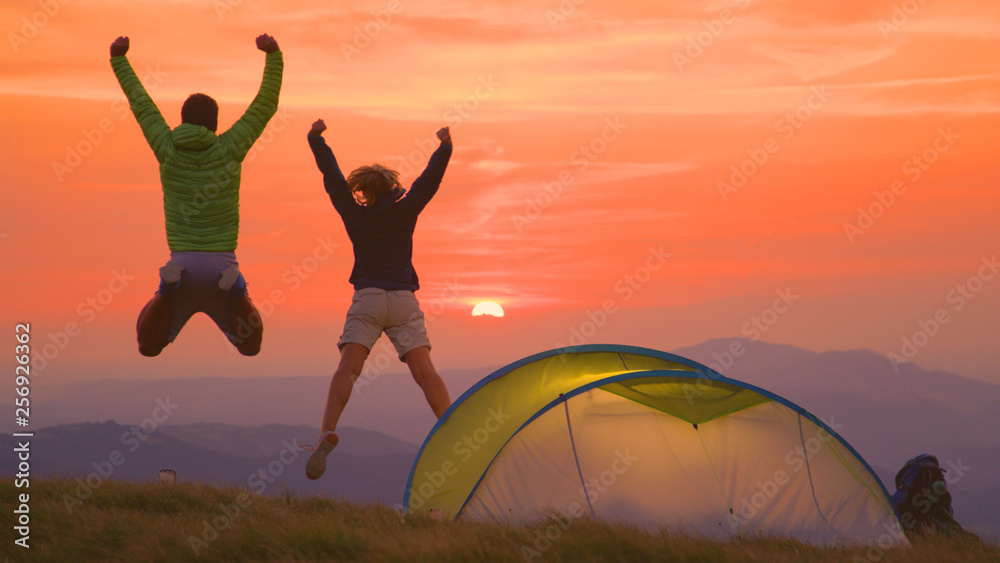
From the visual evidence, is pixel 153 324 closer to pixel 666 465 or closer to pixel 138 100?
pixel 138 100

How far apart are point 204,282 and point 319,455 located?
2.05 metres

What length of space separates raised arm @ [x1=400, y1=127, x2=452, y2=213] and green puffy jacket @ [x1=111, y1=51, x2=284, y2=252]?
1.63 meters

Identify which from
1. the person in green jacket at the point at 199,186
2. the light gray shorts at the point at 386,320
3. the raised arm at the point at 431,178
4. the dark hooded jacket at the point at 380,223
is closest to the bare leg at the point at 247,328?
the person in green jacket at the point at 199,186

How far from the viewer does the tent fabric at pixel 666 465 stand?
29.4 feet

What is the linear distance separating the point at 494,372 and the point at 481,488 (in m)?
1.35

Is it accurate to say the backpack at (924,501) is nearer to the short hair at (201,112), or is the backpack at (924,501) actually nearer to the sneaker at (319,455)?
the sneaker at (319,455)

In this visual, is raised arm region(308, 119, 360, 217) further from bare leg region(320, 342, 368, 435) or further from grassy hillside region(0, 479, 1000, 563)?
grassy hillside region(0, 479, 1000, 563)

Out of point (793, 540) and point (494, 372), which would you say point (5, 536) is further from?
point (793, 540)

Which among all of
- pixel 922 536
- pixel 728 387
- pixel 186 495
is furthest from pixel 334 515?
pixel 922 536

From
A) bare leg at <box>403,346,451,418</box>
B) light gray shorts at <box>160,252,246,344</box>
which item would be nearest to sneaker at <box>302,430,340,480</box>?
bare leg at <box>403,346,451,418</box>

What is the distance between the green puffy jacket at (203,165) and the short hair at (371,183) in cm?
106

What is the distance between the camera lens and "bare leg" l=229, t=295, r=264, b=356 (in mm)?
9547

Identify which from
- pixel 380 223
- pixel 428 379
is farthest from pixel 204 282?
pixel 428 379

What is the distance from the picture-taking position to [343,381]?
Answer: 9.43 metres
